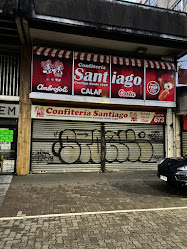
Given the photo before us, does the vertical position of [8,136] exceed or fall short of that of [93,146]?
it exceeds it

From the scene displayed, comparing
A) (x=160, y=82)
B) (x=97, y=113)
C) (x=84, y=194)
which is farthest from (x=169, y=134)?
(x=84, y=194)

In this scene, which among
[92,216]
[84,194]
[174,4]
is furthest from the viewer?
[174,4]

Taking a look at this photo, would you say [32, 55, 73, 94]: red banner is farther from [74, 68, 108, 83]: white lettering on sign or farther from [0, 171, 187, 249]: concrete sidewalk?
[0, 171, 187, 249]: concrete sidewalk

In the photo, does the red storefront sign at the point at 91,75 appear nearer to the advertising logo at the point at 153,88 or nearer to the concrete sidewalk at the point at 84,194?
the advertising logo at the point at 153,88

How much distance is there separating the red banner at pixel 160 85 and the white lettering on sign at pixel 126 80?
1.86ft

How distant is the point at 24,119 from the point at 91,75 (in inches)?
153

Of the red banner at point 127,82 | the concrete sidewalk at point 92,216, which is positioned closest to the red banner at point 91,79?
the red banner at point 127,82

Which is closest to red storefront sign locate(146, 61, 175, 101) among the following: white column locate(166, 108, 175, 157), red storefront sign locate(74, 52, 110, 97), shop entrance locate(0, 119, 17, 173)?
white column locate(166, 108, 175, 157)

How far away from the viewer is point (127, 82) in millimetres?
10352

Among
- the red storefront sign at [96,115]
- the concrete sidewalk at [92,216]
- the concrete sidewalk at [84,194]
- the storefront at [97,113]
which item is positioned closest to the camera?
the concrete sidewalk at [92,216]

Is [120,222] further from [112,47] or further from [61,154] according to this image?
[112,47]

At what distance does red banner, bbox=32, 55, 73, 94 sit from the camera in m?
9.34

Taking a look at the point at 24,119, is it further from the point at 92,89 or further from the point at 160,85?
the point at 160,85

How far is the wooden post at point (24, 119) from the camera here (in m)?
9.25
